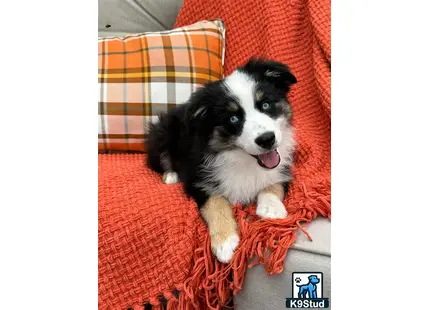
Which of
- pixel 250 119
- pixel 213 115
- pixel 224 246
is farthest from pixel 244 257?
pixel 213 115

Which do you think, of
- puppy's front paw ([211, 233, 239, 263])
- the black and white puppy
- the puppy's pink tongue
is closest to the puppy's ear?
the black and white puppy

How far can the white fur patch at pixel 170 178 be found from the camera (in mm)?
2078

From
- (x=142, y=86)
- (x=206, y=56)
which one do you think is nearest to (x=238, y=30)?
(x=206, y=56)

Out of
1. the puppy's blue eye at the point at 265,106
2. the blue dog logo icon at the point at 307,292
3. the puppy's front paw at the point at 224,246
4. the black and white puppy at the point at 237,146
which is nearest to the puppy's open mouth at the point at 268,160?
the black and white puppy at the point at 237,146

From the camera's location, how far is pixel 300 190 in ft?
5.77

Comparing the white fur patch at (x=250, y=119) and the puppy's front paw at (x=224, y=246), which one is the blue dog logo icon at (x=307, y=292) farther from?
the white fur patch at (x=250, y=119)

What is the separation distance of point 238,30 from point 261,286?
1.81m

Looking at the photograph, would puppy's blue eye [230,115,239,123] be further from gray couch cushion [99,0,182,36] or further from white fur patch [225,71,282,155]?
gray couch cushion [99,0,182,36]

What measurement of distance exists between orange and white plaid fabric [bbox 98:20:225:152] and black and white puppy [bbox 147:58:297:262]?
0.51 meters

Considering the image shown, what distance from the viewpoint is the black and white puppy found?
162 cm

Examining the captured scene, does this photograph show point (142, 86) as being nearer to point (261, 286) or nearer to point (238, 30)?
point (238, 30)

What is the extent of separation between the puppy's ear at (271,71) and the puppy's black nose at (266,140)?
407 mm

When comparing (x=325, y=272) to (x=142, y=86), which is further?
(x=142, y=86)

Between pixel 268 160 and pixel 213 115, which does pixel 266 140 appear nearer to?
pixel 268 160
